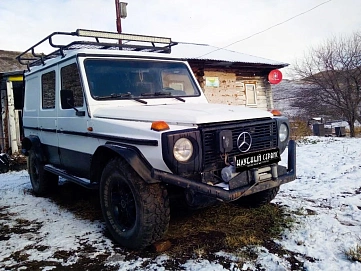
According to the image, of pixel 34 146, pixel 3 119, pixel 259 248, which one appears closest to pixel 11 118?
pixel 3 119

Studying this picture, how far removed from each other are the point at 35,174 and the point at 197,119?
12.5 feet

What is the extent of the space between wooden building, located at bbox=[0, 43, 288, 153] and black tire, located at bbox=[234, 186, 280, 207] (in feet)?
22.9

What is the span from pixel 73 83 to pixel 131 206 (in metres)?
1.77

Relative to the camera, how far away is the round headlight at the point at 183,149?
8.55ft

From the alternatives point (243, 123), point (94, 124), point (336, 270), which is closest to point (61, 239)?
point (94, 124)

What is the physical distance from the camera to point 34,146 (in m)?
5.12

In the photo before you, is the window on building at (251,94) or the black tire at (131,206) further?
the window on building at (251,94)

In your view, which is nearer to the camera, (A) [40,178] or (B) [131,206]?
(B) [131,206]

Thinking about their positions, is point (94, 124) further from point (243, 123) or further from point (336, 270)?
point (336, 270)

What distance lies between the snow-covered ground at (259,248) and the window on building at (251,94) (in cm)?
981

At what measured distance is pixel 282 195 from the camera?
4.59 m

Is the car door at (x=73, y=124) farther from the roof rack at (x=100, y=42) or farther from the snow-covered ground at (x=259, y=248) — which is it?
the snow-covered ground at (x=259, y=248)

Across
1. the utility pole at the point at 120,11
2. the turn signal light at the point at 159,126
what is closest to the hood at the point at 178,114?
the turn signal light at the point at 159,126

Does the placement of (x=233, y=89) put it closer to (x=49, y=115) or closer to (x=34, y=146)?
(x=34, y=146)
